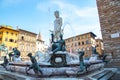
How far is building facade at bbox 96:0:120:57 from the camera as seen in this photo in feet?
24.9

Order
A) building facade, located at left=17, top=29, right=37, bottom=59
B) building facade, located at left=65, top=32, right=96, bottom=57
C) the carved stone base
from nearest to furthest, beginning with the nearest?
the carved stone base < building facade, located at left=17, top=29, right=37, bottom=59 < building facade, located at left=65, top=32, right=96, bottom=57

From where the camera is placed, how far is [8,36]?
3594cm

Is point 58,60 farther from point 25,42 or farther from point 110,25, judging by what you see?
point 25,42

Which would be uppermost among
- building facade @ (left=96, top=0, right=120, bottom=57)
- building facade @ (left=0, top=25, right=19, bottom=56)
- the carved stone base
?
building facade @ (left=0, top=25, right=19, bottom=56)

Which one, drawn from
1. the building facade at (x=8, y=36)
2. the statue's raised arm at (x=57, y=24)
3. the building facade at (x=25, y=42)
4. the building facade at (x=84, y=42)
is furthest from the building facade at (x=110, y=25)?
the building facade at (x=84, y=42)

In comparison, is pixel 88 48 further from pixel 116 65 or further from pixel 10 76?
pixel 10 76

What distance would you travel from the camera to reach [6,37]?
35.3 meters

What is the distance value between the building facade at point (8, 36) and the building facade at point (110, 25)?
32.5 m

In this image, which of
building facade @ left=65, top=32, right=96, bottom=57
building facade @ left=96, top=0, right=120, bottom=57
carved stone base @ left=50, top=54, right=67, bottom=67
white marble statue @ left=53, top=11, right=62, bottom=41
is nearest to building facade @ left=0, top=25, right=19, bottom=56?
building facade @ left=65, top=32, right=96, bottom=57

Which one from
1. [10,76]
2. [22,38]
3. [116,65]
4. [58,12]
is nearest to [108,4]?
[116,65]

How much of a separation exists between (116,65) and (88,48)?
37.7 meters

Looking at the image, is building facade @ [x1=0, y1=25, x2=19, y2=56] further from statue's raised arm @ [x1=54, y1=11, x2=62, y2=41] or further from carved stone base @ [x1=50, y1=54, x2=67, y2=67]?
carved stone base @ [x1=50, y1=54, x2=67, y2=67]

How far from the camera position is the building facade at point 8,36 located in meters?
34.6

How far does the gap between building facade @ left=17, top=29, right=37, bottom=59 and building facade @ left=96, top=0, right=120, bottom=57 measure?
34.8 m
